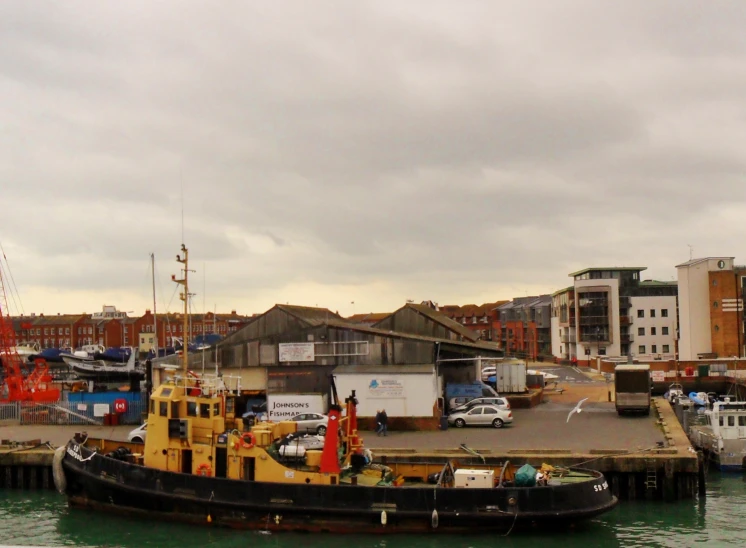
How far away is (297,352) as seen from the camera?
3641 centimetres

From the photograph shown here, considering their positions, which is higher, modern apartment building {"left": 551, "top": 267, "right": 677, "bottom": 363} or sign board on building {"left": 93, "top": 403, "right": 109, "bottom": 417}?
modern apartment building {"left": 551, "top": 267, "right": 677, "bottom": 363}

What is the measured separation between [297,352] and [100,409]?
968 centimetres

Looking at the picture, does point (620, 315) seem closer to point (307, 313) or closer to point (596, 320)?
point (596, 320)

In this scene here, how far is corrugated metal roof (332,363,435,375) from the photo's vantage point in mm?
33750

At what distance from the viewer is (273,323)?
3762 centimetres

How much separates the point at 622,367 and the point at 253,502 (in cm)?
2078

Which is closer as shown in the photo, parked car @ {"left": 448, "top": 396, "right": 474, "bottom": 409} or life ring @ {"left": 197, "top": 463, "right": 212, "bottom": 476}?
life ring @ {"left": 197, "top": 463, "right": 212, "bottom": 476}

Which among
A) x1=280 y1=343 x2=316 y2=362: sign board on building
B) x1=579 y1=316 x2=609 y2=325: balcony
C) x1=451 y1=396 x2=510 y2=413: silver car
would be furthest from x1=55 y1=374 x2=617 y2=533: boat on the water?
x1=579 y1=316 x2=609 y2=325: balcony

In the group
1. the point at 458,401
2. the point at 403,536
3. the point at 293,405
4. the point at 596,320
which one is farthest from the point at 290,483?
the point at 596,320

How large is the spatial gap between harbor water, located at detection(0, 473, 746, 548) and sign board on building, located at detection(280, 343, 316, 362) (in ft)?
46.1

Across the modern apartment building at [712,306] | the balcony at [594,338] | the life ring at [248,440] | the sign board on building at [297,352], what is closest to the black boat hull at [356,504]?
the life ring at [248,440]

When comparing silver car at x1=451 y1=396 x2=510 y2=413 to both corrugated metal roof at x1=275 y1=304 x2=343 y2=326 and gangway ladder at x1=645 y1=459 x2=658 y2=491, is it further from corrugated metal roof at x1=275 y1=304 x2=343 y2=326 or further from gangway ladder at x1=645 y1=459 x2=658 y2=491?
gangway ladder at x1=645 y1=459 x2=658 y2=491

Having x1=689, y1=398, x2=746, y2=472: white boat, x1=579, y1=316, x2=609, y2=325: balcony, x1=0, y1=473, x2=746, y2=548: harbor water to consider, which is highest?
x1=579, y1=316, x2=609, y2=325: balcony

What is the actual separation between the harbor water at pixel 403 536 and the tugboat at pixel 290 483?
1.11 ft
